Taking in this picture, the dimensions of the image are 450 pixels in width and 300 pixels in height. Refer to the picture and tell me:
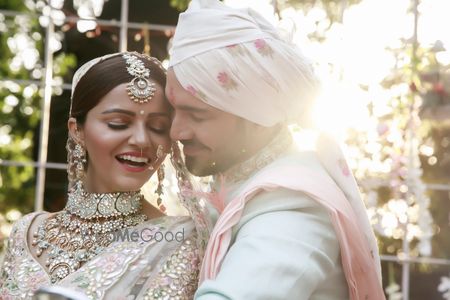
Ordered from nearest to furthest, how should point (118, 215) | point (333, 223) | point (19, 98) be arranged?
point (333, 223)
point (118, 215)
point (19, 98)

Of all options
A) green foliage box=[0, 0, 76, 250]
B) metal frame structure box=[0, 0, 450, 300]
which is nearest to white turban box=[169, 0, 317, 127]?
metal frame structure box=[0, 0, 450, 300]

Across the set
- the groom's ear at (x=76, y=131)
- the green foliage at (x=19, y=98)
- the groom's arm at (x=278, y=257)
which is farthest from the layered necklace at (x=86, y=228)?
the green foliage at (x=19, y=98)

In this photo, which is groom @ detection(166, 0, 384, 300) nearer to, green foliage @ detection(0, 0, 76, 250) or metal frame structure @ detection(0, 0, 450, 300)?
metal frame structure @ detection(0, 0, 450, 300)

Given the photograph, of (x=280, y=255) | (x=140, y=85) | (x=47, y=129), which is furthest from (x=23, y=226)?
(x=47, y=129)

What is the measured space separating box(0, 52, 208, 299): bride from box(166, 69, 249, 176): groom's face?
152 millimetres

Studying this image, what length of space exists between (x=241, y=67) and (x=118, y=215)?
0.59 meters

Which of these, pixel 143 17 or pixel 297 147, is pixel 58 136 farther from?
pixel 297 147

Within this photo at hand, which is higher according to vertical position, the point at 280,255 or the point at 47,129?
the point at 280,255

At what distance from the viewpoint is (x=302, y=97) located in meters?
2.36

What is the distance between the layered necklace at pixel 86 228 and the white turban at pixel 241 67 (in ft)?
1.51

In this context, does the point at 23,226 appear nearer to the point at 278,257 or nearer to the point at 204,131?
the point at 204,131

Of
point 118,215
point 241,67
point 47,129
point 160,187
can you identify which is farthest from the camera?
point 47,129

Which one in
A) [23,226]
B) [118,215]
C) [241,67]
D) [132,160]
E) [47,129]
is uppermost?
[241,67]

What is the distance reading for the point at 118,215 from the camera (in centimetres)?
255
